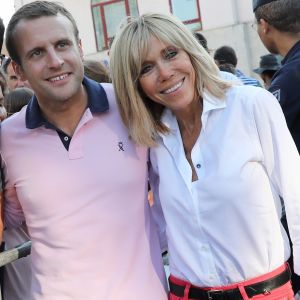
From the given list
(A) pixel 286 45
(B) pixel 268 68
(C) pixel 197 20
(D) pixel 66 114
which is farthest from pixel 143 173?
(C) pixel 197 20

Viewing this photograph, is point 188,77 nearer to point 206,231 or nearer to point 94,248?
point 206,231

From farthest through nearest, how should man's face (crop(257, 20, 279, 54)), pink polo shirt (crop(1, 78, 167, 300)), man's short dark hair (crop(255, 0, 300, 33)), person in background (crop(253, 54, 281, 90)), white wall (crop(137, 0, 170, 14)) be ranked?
white wall (crop(137, 0, 170, 14)) < person in background (crop(253, 54, 281, 90)) < man's face (crop(257, 20, 279, 54)) < man's short dark hair (crop(255, 0, 300, 33)) < pink polo shirt (crop(1, 78, 167, 300))

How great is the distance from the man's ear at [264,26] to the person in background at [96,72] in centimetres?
117

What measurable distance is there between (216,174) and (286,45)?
4.44 ft

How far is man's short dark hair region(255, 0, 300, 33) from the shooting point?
3.01 meters

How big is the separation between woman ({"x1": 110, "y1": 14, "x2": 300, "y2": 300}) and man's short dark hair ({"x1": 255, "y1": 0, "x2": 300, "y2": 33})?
948 mm

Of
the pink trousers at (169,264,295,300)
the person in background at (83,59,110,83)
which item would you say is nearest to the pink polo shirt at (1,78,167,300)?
the pink trousers at (169,264,295,300)

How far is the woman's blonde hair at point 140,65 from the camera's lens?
2.27m

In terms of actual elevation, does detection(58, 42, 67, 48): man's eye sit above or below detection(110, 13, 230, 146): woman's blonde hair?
above

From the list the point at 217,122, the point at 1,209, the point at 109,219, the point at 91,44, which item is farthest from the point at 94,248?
the point at 91,44

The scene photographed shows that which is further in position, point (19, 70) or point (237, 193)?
point (19, 70)

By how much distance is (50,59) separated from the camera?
2342mm

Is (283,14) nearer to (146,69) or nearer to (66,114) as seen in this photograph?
(146,69)

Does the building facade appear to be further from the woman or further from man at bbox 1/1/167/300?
the woman
